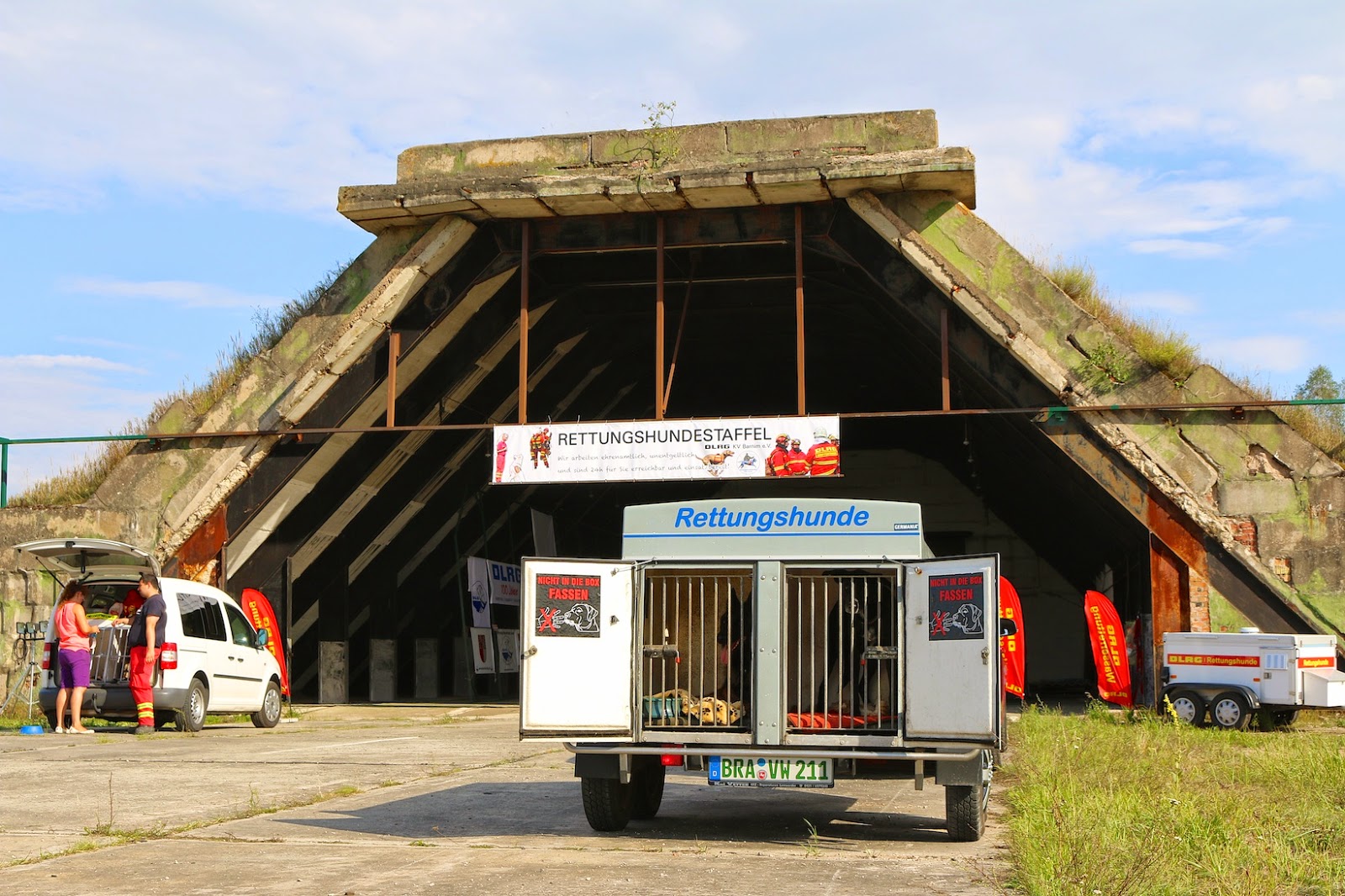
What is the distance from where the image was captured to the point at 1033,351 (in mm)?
19422

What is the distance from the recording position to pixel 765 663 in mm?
8406

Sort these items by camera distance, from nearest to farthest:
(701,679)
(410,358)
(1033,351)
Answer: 1. (701,679)
2. (1033,351)
3. (410,358)

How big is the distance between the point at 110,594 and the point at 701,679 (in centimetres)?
1191

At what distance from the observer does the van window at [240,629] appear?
1773 cm

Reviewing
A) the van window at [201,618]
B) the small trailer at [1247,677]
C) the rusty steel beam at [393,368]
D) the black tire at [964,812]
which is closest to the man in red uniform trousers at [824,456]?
the small trailer at [1247,677]

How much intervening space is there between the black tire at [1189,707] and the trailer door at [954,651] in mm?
10355

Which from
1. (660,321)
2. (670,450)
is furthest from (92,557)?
(660,321)

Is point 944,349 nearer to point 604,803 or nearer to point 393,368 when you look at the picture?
point 393,368

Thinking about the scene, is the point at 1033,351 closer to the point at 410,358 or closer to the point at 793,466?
the point at 793,466

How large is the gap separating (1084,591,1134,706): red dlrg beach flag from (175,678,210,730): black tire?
1223 centimetres

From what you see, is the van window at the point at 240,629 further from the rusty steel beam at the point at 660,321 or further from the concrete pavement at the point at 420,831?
the rusty steel beam at the point at 660,321

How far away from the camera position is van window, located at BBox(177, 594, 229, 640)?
16.3m

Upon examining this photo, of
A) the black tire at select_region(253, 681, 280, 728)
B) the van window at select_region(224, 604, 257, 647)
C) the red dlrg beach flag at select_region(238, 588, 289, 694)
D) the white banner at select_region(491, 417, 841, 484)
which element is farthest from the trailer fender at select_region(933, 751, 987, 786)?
the red dlrg beach flag at select_region(238, 588, 289, 694)

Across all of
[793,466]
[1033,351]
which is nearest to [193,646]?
[793,466]
